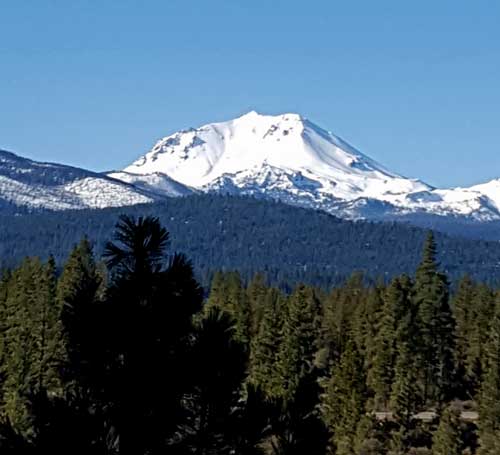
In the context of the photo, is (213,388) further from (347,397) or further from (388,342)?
(388,342)

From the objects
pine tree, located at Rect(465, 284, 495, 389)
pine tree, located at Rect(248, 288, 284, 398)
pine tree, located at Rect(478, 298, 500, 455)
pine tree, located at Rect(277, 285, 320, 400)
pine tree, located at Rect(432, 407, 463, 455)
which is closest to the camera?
pine tree, located at Rect(432, 407, 463, 455)

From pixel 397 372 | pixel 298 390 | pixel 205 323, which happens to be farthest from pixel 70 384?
pixel 397 372

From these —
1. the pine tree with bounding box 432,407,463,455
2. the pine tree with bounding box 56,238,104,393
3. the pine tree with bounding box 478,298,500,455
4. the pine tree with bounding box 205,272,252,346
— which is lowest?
the pine tree with bounding box 432,407,463,455

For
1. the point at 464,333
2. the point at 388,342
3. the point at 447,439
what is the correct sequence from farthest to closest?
the point at 464,333 → the point at 388,342 → the point at 447,439

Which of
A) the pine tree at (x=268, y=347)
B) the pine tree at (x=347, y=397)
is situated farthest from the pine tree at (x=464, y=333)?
the pine tree at (x=347, y=397)

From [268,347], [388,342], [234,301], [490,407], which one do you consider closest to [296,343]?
[268,347]

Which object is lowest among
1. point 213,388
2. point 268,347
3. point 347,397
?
point 347,397

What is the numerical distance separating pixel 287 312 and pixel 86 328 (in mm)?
62224

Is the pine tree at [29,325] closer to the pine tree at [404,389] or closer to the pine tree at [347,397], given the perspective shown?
the pine tree at [347,397]

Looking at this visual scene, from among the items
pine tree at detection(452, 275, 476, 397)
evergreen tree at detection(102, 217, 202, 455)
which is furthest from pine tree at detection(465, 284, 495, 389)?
evergreen tree at detection(102, 217, 202, 455)

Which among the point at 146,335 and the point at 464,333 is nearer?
the point at 146,335

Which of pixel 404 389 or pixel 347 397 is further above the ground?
pixel 404 389

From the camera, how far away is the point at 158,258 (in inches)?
474

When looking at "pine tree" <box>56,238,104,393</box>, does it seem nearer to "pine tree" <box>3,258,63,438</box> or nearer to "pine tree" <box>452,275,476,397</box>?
"pine tree" <box>3,258,63,438</box>
